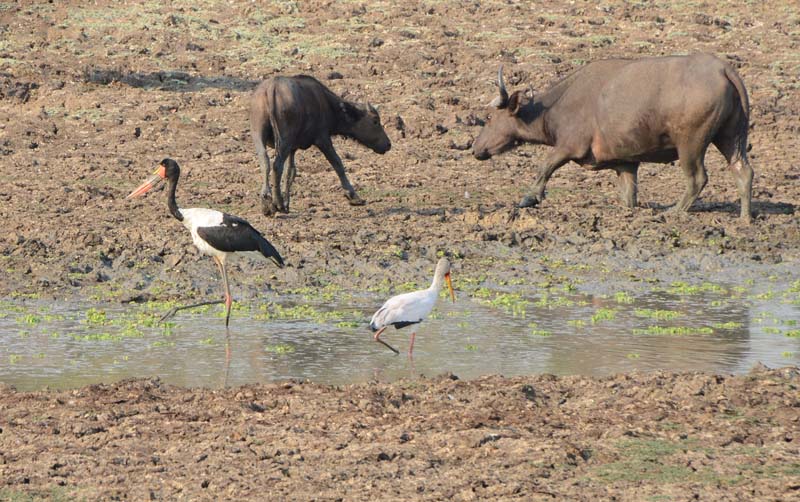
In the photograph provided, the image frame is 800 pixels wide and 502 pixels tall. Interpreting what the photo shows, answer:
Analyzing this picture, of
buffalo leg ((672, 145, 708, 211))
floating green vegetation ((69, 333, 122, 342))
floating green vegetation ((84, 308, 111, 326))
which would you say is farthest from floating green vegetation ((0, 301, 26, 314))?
buffalo leg ((672, 145, 708, 211))

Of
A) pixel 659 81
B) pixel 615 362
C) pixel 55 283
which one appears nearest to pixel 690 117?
pixel 659 81

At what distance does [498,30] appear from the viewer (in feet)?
69.9

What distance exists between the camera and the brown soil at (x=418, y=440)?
19.0 ft

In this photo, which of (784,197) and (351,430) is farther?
(784,197)

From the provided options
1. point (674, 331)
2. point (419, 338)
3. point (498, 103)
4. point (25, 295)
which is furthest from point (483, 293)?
point (498, 103)

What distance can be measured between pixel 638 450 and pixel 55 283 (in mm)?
6380

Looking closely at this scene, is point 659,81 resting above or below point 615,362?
above

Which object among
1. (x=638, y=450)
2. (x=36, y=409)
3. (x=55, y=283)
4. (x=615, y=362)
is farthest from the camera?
(x=55, y=283)

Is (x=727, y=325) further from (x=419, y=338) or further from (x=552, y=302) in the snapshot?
(x=419, y=338)

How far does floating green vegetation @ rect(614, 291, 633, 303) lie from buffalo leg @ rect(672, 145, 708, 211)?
2883 millimetres

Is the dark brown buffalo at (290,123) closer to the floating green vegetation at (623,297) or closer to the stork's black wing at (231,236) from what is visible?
the stork's black wing at (231,236)

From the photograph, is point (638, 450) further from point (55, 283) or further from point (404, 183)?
point (404, 183)

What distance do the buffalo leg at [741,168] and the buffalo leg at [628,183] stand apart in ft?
3.26

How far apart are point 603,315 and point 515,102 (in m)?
5.39
